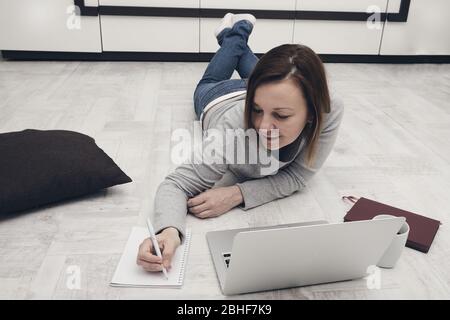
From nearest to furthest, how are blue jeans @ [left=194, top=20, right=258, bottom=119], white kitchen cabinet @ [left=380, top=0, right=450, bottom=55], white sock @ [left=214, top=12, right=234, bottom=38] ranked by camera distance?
blue jeans @ [left=194, top=20, right=258, bottom=119] → white sock @ [left=214, top=12, right=234, bottom=38] → white kitchen cabinet @ [left=380, top=0, right=450, bottom=55]

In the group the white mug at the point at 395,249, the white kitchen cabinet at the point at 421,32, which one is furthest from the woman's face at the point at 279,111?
the white kitchen cabinet at the point at 421,32

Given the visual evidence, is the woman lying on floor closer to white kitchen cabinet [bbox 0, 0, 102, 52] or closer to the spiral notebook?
the spiral notebook

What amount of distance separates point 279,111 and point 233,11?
7.81 ft

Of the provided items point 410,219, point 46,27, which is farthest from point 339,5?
point 410,219

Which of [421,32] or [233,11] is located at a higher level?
[233,11]

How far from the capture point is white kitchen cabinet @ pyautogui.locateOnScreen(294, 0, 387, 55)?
329 cm

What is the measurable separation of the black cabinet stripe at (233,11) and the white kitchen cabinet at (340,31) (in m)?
0.03

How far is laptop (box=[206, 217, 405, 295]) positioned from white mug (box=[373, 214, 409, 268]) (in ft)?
0.22

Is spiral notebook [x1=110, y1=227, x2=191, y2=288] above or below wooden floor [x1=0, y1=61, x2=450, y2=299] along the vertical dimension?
above

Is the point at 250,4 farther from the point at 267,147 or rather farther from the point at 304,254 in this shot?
the point at 304,254

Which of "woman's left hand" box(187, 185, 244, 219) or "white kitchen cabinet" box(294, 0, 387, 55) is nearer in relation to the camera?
"woman's left hand" box(187, 185, 244, 219)

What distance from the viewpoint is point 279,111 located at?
108 cm

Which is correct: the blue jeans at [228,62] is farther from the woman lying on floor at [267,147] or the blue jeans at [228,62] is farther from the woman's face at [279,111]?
the woman's face at [279,111]

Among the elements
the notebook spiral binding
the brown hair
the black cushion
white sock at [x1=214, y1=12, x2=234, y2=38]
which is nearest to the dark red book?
the brown hair
